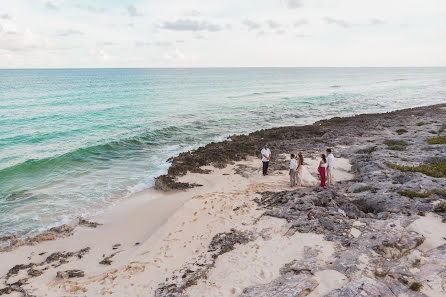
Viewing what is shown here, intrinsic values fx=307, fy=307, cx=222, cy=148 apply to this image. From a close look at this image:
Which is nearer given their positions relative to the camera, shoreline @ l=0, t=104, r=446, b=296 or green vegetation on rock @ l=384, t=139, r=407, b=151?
shoreline @ l=0, t=104, r=446, b=296

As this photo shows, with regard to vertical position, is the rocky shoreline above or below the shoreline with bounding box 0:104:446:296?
above

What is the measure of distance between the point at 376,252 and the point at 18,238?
44.1 feet

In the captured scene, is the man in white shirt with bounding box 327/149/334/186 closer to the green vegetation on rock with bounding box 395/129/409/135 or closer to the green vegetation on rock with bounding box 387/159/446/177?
the green vegetation on rock with bounding box 387/159/446/177

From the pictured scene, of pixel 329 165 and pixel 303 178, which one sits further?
pixel 303 178

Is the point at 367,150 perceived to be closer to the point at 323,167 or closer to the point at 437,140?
the point at 437,140

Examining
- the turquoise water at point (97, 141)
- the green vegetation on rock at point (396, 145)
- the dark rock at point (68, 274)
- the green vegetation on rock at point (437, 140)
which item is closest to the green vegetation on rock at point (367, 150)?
the green vegetation on rock at point (396, 145)

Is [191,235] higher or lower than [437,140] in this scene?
lower

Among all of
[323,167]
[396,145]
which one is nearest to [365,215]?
[323,167]

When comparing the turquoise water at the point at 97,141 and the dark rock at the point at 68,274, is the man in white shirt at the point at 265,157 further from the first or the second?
the dark rock at the point at 68,274

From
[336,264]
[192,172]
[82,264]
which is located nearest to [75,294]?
[82,264]

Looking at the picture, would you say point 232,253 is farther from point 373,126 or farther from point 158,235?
point 373,126

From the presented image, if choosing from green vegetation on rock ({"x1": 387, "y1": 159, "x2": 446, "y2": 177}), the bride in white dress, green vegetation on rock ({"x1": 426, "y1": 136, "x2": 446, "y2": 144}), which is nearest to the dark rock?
the bride in white dress

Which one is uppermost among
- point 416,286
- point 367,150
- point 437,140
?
point 437,140

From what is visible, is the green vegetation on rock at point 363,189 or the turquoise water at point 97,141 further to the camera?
the turquoise water at point 97,141
